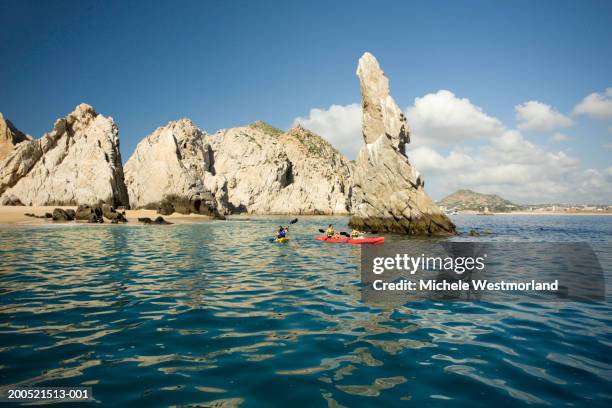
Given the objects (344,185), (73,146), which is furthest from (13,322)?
(344,185)

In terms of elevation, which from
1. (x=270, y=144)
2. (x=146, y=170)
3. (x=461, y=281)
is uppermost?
(x=270, y=144)

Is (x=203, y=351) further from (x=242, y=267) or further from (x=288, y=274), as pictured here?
(x=242, y=267)

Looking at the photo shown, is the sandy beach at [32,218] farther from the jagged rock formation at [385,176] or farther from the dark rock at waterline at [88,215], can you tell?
the jagged rock formation at [385,176]

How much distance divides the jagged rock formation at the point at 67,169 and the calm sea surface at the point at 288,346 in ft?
179

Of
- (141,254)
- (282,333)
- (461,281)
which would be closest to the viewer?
(282,333)

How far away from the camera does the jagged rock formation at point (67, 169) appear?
60.7m

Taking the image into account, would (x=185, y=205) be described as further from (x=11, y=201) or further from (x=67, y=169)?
(x=11, y=201)

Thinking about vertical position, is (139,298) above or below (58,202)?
below

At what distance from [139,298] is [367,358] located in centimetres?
732

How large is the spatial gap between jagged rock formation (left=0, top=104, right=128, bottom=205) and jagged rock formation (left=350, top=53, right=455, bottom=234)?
143 ft

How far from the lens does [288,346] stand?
6.85m

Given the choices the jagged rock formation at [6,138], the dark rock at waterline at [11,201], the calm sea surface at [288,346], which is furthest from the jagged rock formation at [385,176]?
the jagged rock formation at [6,138]

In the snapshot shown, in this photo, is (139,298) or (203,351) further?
(139,298)

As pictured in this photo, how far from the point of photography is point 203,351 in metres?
6.53
